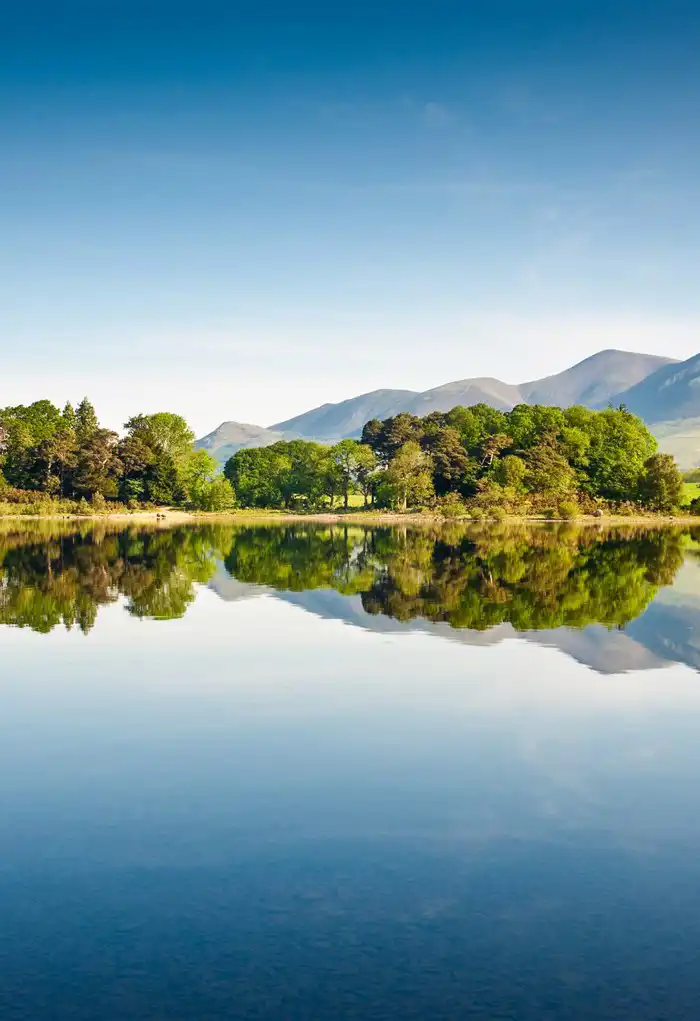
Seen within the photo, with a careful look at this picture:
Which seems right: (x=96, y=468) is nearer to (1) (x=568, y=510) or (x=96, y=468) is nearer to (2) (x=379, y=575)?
(1) (x=568, y=510)

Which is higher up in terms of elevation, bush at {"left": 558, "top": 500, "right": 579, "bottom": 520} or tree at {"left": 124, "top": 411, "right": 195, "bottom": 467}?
tree at {"left": 124, "top": 411, "right": 195, "bottom": 467}

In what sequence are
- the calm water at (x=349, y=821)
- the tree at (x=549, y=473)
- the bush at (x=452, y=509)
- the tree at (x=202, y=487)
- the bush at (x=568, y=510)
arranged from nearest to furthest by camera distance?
the calm water at (x=349, y=821) < the bush at (x=568, y=510) < the bush at (x=452, y=509) < the tree at (x=549, y=473) < the tree at (x=202, y=487)

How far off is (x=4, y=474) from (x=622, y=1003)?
123247 mm

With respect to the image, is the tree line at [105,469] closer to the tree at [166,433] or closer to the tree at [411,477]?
the tree at [166,433]

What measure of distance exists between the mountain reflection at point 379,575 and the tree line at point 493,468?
37.4m

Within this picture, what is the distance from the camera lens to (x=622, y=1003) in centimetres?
677

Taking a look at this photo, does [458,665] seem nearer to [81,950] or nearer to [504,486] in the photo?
[81,950]

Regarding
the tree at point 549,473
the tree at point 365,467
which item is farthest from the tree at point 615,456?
the tree at point 365,467

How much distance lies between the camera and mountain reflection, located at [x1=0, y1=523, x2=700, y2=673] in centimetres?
2728

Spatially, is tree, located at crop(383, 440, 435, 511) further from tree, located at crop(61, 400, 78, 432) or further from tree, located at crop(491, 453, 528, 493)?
tree, located at crop(61, 400, 78, 432)

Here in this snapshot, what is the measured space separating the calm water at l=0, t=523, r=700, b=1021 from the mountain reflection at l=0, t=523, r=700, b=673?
247cm

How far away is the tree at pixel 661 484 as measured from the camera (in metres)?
101

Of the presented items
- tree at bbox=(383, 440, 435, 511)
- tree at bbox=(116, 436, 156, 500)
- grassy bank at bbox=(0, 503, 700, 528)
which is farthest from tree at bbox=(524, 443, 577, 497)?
tree at bbox=(116, 436, 156, 500)

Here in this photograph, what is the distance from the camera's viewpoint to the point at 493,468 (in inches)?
4373
